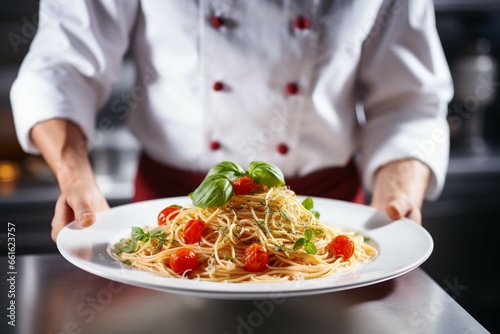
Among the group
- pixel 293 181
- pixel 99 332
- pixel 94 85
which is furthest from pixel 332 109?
pixel 99 332

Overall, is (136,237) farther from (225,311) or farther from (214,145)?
(214,145)

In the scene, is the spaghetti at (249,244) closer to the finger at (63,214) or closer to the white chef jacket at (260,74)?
the finger at (63,214)

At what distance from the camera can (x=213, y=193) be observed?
4.61 ft

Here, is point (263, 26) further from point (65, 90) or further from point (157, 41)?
point (65, 90)

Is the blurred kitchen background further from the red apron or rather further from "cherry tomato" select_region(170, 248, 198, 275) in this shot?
"cherry tomato" select_region(170, 248, 198, 275)

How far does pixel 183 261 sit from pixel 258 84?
2.62 ft

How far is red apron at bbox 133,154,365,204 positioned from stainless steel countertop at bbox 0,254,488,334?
2.28 feet

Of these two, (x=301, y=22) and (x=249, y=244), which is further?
(x=301, y=22)

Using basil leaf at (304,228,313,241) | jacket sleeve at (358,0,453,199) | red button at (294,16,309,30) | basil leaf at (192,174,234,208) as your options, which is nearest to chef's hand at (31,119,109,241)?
basil leaf at (192,174,234,208)

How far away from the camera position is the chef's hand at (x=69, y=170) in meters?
1.51

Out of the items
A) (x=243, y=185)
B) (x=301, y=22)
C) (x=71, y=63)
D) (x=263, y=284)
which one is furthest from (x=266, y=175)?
(x=71, y=63)

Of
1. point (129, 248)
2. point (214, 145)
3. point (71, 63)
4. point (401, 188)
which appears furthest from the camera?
point (214, 145)

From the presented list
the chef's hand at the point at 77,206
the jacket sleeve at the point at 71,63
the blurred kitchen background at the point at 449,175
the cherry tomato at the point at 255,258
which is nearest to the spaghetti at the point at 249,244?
the cherry tomato at the point at 255,258

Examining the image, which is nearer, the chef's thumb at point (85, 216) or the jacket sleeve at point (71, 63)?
the chef's thumb at point (85, 216)
